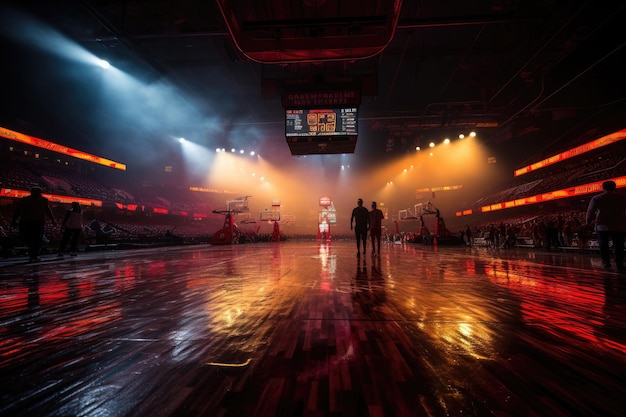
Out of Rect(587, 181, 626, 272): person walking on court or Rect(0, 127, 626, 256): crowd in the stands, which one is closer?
Rect(587, 181, 626, 272): person walking on court

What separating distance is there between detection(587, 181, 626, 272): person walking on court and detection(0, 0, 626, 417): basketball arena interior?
1.44 feet

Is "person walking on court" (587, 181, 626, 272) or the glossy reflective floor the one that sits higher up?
"person walking on court" (587, 181, 626, 272)

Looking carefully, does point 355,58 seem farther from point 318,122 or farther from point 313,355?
point 313,355

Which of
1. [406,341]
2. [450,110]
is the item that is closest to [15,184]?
[406,341]

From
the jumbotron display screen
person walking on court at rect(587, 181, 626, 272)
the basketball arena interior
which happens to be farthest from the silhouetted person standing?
person walking on court at rect(587, 181, 626, 272)

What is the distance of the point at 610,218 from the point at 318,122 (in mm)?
8116

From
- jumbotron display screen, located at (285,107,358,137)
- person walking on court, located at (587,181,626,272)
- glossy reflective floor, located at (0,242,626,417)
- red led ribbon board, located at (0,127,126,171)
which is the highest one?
red led ribbon board, located at (0,127,126,171)

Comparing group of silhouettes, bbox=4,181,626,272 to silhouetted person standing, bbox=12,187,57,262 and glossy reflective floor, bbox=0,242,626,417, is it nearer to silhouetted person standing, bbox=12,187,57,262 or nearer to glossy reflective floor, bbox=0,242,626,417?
silhouetted person standing, bbox=12,187,57,262

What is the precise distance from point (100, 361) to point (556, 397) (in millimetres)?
1762

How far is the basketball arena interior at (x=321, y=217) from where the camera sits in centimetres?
96

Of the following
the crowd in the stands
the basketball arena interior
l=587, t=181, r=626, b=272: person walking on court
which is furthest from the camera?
the crowd in the stands

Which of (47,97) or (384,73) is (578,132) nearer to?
(384,73)

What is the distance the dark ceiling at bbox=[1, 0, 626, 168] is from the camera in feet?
21.0

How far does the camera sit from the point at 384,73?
12078 mm
